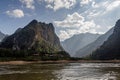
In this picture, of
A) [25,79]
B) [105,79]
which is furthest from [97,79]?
[25,79]

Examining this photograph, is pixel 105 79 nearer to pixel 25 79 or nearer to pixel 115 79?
pixel 115 79

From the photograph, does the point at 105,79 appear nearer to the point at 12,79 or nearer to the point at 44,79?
the point at 44,79

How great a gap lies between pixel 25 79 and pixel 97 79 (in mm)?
13880

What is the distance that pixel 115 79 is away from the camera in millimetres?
45969

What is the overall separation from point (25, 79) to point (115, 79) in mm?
17037

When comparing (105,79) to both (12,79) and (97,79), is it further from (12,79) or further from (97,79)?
(12,79)

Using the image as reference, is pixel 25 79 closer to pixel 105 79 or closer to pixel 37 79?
pixel 37 79

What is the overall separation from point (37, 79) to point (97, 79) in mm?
11623

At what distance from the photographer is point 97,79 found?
4725 centimetres

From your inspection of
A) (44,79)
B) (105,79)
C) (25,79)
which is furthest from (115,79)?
(25,79)

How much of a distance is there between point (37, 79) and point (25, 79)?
2.33 metres

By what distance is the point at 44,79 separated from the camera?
45719mm

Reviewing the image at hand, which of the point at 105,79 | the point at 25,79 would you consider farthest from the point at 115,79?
the point at 25,79

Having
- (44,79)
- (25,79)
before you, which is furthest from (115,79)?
(25,79)
